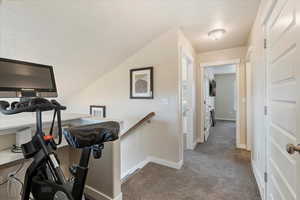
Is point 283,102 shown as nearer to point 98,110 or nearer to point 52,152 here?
point 52,152

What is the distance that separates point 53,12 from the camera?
1.63 metres

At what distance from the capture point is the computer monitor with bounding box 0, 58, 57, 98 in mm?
1146

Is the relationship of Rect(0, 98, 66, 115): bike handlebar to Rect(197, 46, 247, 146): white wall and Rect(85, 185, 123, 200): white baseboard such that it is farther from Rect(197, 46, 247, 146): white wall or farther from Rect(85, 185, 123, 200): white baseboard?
Rect(197, 46, 247, 146): white wall

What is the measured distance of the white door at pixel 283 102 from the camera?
879 mm

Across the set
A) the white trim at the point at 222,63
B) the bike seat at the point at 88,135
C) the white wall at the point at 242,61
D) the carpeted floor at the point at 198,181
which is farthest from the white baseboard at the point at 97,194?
the white trim at the point at 222,63

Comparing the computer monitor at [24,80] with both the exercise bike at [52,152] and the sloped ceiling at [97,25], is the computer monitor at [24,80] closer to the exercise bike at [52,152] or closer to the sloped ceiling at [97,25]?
the exercise bike at [52,152]

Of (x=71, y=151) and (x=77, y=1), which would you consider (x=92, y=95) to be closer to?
(x=71, y=151)

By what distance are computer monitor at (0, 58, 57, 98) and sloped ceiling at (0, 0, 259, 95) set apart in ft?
2.28

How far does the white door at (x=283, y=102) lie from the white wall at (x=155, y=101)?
1.28m

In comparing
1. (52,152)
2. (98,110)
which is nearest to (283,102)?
(52,152)

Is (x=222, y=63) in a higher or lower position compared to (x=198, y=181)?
higher

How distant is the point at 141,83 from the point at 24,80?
1.83 meters

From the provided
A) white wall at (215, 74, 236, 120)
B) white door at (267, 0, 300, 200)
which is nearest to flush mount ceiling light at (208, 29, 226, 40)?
white door at (267, 0, 300, 200)

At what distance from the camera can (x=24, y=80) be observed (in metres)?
1.25
